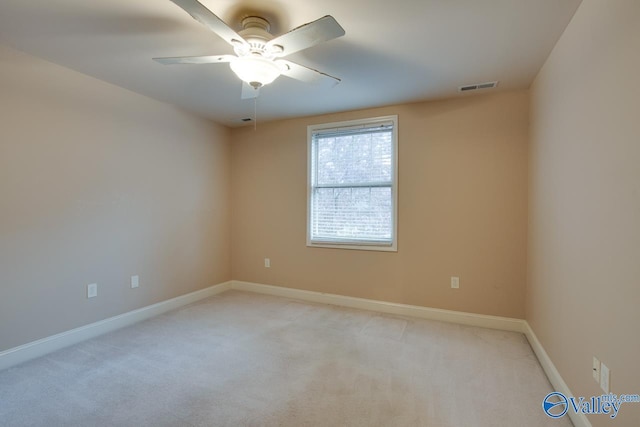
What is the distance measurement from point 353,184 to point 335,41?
1.83 meters

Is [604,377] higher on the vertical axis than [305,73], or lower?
lower

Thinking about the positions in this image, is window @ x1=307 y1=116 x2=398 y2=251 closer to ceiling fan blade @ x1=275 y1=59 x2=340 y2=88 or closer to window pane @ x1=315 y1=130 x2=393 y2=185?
window pane @ x1=315 y1=130 x2=393 y2=185

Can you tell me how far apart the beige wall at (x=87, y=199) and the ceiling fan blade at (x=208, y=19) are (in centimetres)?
194

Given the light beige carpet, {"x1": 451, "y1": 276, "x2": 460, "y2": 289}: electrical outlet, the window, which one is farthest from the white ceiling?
the light beige carpet

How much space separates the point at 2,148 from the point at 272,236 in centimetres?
275

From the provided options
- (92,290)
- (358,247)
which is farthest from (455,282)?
(92,290)

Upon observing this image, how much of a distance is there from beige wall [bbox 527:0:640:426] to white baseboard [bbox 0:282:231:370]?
3722 millimetres

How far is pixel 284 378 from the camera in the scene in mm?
2125

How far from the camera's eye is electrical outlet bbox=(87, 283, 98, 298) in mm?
2808

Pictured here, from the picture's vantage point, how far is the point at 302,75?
214 centimetres

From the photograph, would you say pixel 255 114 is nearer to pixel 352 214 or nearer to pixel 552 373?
pixel 352 214

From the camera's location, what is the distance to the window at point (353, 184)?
11.6ft

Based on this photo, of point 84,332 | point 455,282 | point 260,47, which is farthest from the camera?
point 455,282

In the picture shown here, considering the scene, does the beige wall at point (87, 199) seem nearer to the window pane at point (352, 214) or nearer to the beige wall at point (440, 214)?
the beige wall at point (440, 214)
